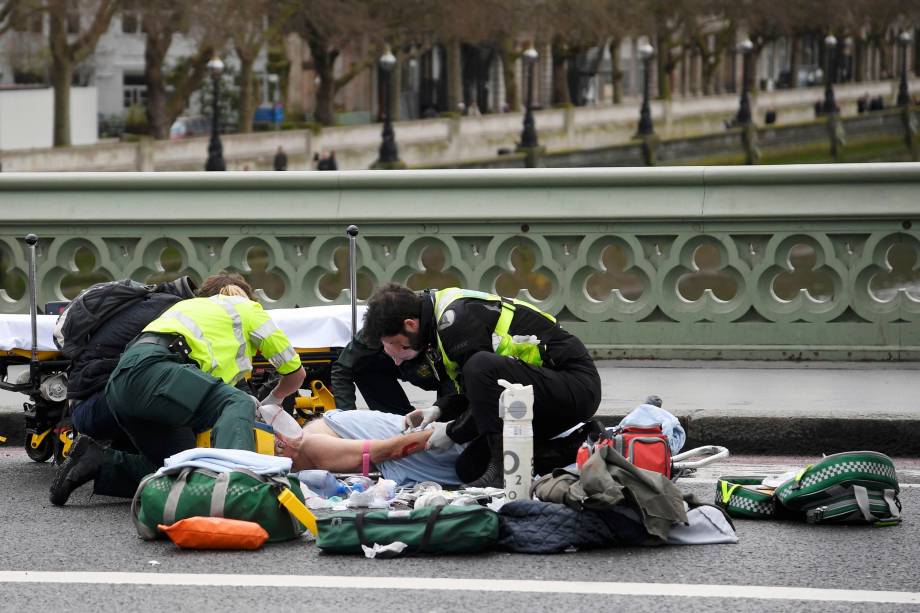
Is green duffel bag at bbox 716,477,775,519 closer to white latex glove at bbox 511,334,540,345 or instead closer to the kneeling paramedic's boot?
the kneeling paramedic's boot

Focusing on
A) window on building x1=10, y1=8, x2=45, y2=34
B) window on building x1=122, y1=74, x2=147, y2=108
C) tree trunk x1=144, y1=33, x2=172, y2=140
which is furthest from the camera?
window on building x1=122, y1=74, x2=147, y2=108

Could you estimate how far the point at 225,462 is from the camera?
6367 millimetres

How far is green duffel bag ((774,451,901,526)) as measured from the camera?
6.37 metres

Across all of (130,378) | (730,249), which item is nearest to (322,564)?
(130,378)

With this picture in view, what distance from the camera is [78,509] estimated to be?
702 centimetres

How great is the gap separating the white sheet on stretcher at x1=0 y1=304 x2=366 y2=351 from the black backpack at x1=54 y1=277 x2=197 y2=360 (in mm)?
467

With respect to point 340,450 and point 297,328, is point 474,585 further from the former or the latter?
point 297,328

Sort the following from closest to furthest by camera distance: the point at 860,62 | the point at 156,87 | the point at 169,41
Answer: the point at 156,87 < the point at 169,41 < the point at 860,62

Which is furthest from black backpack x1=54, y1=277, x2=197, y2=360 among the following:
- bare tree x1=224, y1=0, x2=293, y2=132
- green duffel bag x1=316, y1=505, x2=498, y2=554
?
bare tree x1=224, y1=0, x2=293, y2=132

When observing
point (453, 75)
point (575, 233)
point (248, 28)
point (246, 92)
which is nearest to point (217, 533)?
point (575, 233)

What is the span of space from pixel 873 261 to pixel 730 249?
2.85ft

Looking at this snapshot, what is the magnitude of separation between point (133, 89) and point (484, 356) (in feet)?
215

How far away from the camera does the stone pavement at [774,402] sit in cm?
835

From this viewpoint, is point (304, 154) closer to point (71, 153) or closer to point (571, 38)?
point (71, 153)
